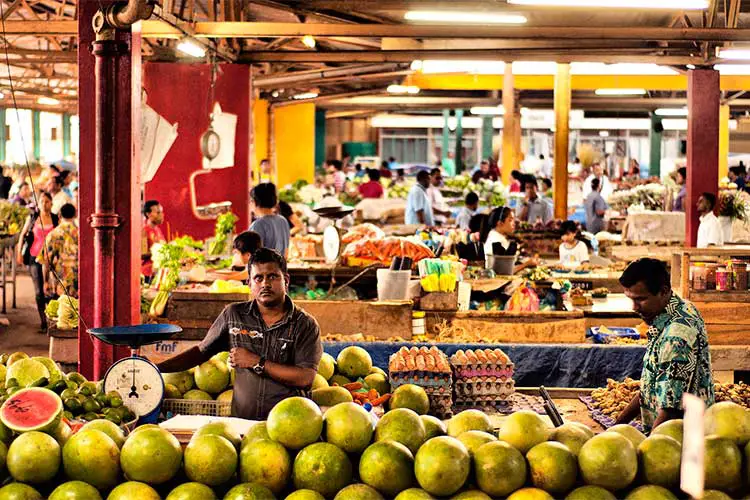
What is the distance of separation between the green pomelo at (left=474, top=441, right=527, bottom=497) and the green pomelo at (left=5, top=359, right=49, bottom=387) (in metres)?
1.98

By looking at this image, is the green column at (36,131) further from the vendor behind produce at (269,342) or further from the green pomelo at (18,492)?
the green pomelo at (18,492)

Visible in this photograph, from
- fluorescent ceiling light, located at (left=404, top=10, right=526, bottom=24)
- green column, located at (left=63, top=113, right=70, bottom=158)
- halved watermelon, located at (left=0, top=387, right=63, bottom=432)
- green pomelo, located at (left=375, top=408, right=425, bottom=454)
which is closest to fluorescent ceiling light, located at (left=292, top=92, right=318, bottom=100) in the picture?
fluorescent ceiling light, located at (left=404, top=10, right=526, bottom=24)

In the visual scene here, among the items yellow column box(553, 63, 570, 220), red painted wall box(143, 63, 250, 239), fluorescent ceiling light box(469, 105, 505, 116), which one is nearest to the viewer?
red painted wall box(143, 63, 250, 239)

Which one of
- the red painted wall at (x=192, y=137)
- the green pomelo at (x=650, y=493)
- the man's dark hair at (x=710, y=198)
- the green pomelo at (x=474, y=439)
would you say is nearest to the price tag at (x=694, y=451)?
the green pomelo at (x=650, y=493)

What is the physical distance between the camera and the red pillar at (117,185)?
6.28 m

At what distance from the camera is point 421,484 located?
124 inches

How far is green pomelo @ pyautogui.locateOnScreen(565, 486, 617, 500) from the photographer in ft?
10.1

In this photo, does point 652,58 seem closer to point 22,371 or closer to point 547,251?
point 547,251

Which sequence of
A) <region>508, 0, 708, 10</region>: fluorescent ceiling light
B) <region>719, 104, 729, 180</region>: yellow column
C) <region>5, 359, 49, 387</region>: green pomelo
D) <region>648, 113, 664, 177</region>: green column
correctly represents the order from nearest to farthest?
1. <region>5, 359, 49, 387</region>: green pomelo
2. <region>508, 0, 708, 10</region>: fluorescent ceiling light
3. <region>719, 104, 729, 180</region>: yellow column
4. <region>648, 113, 664, 177</region>: green column

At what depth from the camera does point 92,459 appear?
10.7ft

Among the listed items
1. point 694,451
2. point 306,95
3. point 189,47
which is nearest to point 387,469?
point 694,451

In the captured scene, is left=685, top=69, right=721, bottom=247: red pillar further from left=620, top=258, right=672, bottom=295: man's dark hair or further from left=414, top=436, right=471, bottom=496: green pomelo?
left=414, top=436, right=471, bottom=496: green pomelo

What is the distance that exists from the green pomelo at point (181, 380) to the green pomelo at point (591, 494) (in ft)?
7.70

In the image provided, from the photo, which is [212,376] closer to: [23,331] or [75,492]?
[75,492]
